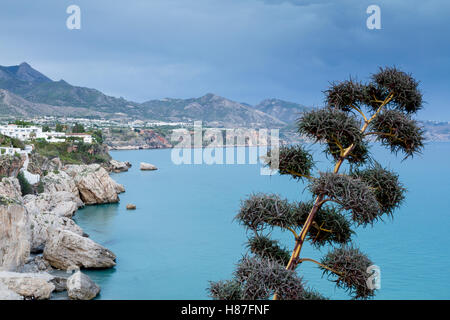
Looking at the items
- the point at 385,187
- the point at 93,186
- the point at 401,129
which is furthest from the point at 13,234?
the point at 93,186

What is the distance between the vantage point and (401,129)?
5777 millimetres

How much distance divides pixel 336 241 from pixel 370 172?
1.20m

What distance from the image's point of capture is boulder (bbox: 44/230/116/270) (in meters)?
17.4

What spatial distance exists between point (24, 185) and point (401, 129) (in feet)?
98.6

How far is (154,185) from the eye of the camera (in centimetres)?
5209

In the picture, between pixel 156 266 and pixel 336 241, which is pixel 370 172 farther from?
pixel 156 266

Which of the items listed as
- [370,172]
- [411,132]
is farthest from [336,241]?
[411,132]

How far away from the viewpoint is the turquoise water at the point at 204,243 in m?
18.6

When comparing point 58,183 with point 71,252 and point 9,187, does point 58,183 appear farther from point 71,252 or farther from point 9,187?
point 71,252

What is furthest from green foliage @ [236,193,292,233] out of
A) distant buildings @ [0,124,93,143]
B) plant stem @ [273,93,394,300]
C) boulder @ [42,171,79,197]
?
distant buildings @ [0,124,93,143]

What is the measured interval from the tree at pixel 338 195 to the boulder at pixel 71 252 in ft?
45.3

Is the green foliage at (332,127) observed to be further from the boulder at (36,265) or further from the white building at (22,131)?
Result: the white building at (22,131)
